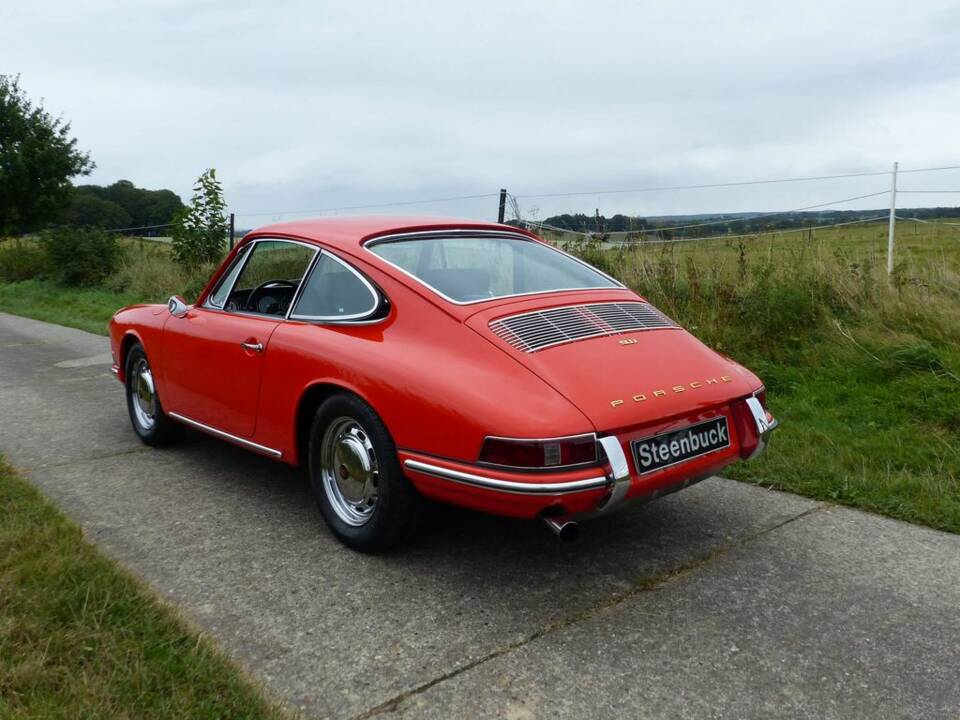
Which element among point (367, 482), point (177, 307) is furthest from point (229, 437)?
point (367, 482)

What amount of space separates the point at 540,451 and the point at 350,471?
3.39ft

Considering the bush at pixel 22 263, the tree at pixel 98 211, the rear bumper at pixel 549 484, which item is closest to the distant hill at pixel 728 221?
the rear bumper at pixel 549 484

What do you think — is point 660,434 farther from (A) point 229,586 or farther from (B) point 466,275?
(A) point 229,586

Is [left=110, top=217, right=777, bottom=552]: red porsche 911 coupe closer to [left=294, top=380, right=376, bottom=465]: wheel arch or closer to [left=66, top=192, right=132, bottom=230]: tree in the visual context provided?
[left=294, top=380, right=376, bottom=465]: wheel arch

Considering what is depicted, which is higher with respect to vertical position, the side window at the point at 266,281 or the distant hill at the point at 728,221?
the distant hill at the point at 728,221

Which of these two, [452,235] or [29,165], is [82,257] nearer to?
[29,165]

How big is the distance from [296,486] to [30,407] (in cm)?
332

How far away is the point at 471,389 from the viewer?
3.03 metres

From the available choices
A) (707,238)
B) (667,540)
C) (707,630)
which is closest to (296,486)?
(667,540)

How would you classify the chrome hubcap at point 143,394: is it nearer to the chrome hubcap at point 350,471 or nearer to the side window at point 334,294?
the side window at point 334,294

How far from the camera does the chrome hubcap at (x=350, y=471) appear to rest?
3.46 meters

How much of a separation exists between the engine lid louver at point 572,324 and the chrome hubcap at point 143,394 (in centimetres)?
279

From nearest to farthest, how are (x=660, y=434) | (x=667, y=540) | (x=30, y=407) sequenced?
(x=660, y=434) < (x=667, y=540) < (x=30, y=407)

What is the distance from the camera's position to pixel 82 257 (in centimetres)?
1961
